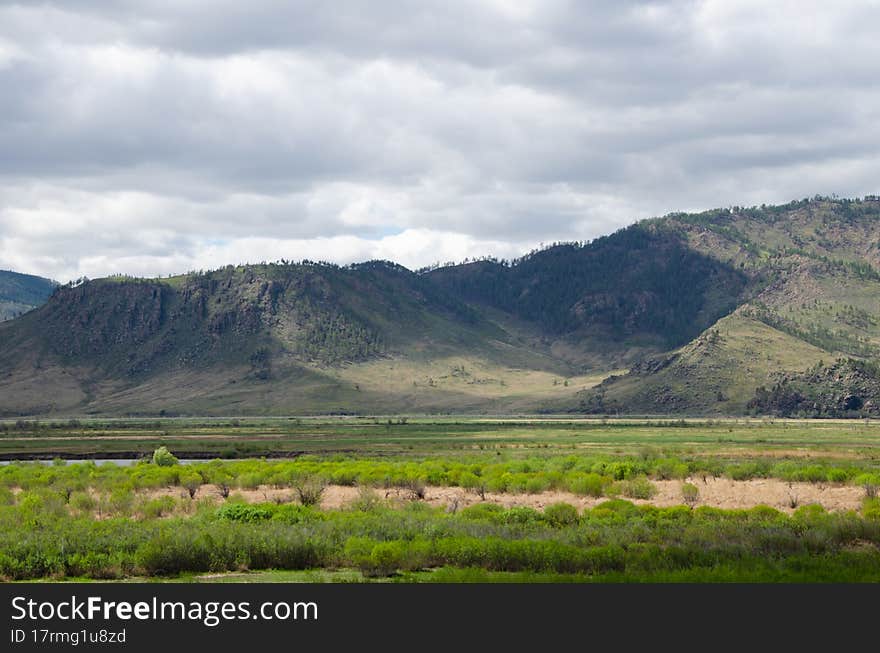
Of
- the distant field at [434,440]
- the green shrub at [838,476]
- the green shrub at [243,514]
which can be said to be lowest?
the distant field at [434,440]

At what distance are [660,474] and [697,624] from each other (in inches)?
1685

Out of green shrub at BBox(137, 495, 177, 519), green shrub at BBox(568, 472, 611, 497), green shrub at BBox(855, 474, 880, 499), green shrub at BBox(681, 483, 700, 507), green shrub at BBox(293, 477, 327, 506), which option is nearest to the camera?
green shrub at BBox(137, 495, 177, 519)

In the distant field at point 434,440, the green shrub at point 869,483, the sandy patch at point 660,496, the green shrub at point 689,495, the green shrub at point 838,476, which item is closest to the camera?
the sandy patch at point 660,496

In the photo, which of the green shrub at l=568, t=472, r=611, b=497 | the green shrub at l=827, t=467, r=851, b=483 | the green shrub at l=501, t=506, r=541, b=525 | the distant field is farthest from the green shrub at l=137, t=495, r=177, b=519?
the distant field

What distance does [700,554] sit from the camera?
30688 millimetres

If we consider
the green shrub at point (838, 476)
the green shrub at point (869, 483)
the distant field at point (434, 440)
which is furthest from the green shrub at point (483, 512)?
the distant field at point (434, 440)

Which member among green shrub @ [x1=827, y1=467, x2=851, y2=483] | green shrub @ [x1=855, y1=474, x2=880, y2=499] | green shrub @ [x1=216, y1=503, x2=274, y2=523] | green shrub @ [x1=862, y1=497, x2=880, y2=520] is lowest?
green shrub @ [x1=827, y1=467, x2=851, y2=483]

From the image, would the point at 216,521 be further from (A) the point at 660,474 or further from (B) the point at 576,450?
(B) the point at 576,450

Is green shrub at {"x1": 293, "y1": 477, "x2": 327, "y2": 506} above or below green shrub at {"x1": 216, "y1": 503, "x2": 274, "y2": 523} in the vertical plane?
below

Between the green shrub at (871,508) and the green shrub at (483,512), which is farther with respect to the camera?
the green shrub at (871,508)

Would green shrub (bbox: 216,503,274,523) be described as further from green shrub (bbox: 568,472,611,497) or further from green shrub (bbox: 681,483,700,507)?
green shrub (bbox: 681,483,700,507)

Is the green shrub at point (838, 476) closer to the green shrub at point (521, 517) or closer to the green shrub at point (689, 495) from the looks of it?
the green shrub at point (689, 495)

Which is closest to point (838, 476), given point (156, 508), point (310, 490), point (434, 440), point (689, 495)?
point (689, 495)

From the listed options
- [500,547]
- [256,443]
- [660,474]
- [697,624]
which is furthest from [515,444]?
[697,624]
